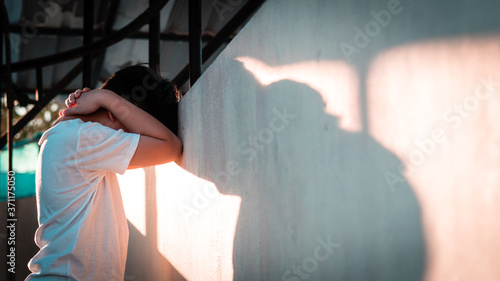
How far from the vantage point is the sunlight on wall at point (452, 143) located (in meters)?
0.59

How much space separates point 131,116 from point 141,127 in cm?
5

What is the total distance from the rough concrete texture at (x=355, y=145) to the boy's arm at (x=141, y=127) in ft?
0.72

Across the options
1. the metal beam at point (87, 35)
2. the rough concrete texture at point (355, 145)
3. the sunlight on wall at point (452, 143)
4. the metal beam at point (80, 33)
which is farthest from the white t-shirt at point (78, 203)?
the metal beam at point (80, 33)

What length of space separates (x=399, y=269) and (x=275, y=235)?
13.7 inches

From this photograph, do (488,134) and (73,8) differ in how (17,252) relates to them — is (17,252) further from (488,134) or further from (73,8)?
(488,134)

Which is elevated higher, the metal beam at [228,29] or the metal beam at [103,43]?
the metal beam at [228,29]

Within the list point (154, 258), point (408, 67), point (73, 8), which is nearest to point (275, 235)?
point (408, 67)

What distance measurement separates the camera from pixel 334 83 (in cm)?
85

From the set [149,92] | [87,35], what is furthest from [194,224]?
[87,35]

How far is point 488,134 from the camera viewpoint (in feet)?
1.94

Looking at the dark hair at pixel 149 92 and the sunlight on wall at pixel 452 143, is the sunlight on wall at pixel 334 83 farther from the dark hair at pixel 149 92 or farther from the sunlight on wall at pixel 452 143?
the dark hair at pixel 149 92

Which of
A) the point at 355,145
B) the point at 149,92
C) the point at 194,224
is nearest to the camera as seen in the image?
the point at 355,145

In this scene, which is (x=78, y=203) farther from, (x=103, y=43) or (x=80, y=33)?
(x=80, y=33)

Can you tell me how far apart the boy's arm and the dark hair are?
97 mm
